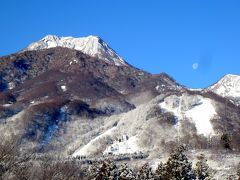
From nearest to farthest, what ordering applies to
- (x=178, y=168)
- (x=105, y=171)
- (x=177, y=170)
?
1. (x=105, y=171)
2. (x=177, y=170)
3. (x=178, y=168)

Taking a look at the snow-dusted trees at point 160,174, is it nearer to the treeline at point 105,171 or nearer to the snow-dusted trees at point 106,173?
the treeline at point 105,171

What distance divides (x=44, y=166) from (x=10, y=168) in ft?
60.4

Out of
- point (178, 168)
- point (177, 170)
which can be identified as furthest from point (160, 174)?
point (178, 168)

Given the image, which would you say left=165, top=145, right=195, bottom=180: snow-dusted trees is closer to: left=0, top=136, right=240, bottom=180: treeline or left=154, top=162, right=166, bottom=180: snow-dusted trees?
left=0, top=136, right=240, bottom=180: treeline

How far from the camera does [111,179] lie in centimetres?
8212

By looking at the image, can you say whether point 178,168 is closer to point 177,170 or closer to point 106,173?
point 177,170

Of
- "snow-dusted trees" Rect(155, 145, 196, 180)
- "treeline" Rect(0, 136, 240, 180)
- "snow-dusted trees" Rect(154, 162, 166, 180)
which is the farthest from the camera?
"snow-dusted trees" Rect(154, 162, 166, 180)

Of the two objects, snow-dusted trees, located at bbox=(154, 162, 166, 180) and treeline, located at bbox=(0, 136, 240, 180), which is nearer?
treeline, located at bbox=(0, 136, 240, 180)

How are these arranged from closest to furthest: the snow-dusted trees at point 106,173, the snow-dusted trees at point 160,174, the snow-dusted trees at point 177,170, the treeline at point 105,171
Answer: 1. the treeline at point 105,171
2. the snow-dusted trees at point 106,173
3. the snow-dusted trees at point 177,170
4. the snow-dusted trees at point 160,174

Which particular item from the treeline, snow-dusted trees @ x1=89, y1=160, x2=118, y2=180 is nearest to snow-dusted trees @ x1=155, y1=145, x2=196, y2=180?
the treeline

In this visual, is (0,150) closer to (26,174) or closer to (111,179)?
(26,174)

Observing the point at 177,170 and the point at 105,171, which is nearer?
the point at 105,171

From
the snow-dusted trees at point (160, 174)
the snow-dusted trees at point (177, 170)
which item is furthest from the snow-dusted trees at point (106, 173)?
the snow-dusted trees at point (177, 170)

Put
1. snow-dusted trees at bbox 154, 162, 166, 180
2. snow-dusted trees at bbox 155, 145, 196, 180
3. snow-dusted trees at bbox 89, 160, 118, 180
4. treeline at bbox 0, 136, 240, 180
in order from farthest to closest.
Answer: snow-dusted trees at bbox 154, 162, 166, 180
snow-dusted trees at bbox 155, 145, 196, 180
snow-dusted trees at bbox 89, 160, 118, 180
treeline at bbox 0, 136, 240, 180
